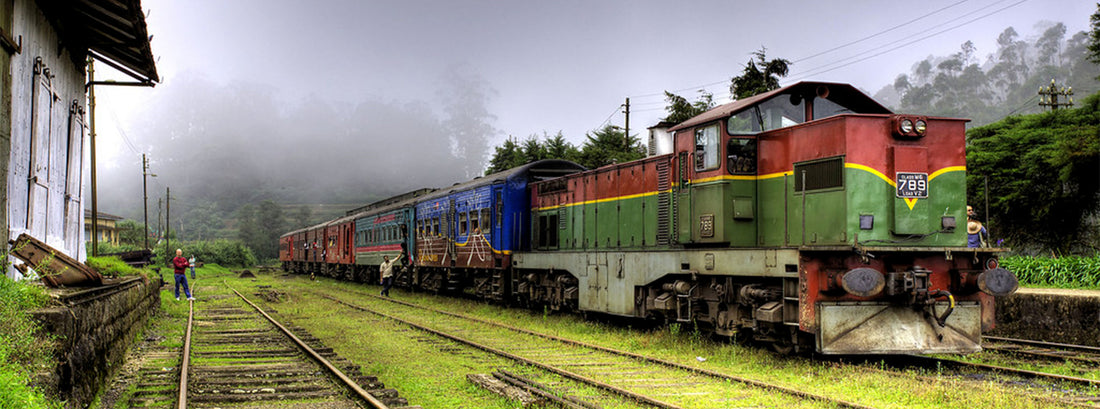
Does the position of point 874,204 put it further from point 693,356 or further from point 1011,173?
point 1011,173

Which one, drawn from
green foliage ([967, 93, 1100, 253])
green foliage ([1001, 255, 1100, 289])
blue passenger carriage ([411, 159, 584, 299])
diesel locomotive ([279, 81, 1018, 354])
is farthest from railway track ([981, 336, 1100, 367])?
green foliage ([967, 93, 1100, 253])

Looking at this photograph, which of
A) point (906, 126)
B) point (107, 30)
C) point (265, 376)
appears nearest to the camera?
point (265, 376)

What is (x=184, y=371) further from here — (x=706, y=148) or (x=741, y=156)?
(x=741, y=156)

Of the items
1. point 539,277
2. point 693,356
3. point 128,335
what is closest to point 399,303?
point 539,277

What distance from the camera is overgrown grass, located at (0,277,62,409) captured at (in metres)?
4.56

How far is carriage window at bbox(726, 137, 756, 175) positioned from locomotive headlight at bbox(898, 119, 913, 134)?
6.03ft

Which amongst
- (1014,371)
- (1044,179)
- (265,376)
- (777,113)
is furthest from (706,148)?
(1044,179)

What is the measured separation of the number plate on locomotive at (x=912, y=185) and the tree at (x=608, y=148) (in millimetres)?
21951

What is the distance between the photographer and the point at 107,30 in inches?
554

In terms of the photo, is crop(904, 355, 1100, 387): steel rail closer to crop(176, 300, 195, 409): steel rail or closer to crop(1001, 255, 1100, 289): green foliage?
crop(176, 300, 195, 409): steel rail

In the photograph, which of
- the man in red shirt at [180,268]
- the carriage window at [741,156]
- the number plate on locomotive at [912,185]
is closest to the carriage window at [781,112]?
the carriage window at [741,156]

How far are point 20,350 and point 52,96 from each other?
31.1ft

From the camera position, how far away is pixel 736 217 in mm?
10070

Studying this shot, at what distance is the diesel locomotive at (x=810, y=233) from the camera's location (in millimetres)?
8719
